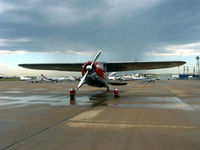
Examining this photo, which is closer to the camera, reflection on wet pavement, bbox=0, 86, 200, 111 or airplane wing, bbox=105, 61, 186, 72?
reflection on wet pavement, bbox=0, 86, 200, 111

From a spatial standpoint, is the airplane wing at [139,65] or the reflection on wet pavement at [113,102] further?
the airplane wing at [139,65]

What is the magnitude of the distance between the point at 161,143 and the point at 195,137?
3.27 feet

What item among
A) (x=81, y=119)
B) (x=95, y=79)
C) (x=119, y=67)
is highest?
(x=119, y=67)

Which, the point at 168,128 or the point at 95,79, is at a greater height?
the point at 95,79

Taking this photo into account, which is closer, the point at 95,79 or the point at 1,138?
the point at 1,138

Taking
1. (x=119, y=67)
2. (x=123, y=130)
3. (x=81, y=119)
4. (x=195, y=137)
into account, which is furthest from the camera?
(x=119, y=67)

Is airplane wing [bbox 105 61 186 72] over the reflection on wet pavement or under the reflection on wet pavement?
over

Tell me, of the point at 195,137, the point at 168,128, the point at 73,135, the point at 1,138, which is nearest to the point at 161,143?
the point at 195,137

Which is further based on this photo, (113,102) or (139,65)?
(139,65)

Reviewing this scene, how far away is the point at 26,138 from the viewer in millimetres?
4262

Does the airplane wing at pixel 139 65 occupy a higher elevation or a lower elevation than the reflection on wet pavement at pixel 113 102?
higher

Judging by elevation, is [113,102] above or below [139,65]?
below

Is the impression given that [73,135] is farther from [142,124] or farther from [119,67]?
[119,67]

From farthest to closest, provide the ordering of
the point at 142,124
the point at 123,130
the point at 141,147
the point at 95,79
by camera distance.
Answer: the point at 95,79 → the point at 142,124 → the point at 123,130 → the point at 141,147
